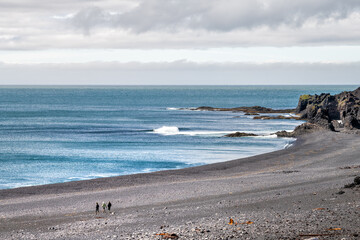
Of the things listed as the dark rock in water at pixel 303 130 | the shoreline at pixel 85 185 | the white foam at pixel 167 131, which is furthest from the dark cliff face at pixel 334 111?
the shoreline at pixel 85 185

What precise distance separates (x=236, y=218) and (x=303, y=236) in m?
4.91

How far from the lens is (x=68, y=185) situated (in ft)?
125

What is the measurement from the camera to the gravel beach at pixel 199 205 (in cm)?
1969

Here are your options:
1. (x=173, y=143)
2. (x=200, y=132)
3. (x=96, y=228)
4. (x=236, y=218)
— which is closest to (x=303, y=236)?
(x=236, y=218)

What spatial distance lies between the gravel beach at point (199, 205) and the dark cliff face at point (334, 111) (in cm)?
3176

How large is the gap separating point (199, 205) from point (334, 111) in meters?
82.7

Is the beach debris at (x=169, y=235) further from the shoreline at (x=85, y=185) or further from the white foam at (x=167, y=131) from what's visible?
the white foam at (x=167, y=131)

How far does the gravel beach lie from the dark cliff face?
104ft

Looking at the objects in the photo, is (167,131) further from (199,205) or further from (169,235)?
(169,235)

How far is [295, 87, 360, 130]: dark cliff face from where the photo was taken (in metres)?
Result: 76.2

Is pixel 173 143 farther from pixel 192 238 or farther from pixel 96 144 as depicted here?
pixel 192 238

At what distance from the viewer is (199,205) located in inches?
1069

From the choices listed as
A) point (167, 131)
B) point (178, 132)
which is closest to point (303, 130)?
point (178, 132)

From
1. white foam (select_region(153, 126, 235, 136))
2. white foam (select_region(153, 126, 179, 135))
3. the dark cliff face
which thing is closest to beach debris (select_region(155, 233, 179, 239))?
white foam (select_region(153, 126, 235, 136))
